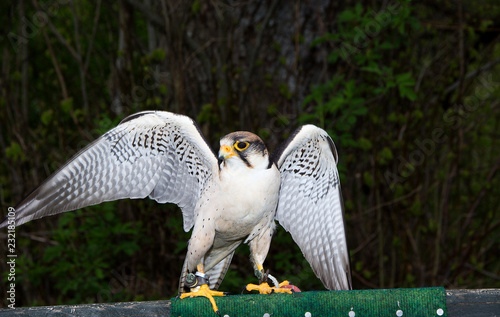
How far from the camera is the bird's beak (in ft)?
6.46

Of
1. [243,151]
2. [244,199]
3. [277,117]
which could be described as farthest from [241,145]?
[277,117]

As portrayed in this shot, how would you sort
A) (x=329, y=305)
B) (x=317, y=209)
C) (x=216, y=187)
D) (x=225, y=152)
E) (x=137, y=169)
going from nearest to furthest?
(x=329, y=305), (x=225, y=152), (x=216, y=187), (x=137, y=169), (x=317, y=209)

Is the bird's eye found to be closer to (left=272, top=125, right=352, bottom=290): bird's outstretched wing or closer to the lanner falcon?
the lanner falcon

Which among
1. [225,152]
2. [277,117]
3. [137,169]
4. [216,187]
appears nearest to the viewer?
[225,152]

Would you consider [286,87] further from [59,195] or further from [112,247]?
[59,195]

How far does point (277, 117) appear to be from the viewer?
418 centimetres

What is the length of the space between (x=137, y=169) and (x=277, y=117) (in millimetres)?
2040

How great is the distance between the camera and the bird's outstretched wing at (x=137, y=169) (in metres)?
2.15

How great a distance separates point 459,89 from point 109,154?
3142 mm

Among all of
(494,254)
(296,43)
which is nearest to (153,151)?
(296,43)

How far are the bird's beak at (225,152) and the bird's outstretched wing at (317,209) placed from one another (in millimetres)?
388

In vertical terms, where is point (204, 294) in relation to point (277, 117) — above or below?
below

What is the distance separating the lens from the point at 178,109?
4.08 m

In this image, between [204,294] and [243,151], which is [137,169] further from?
[204,294]
